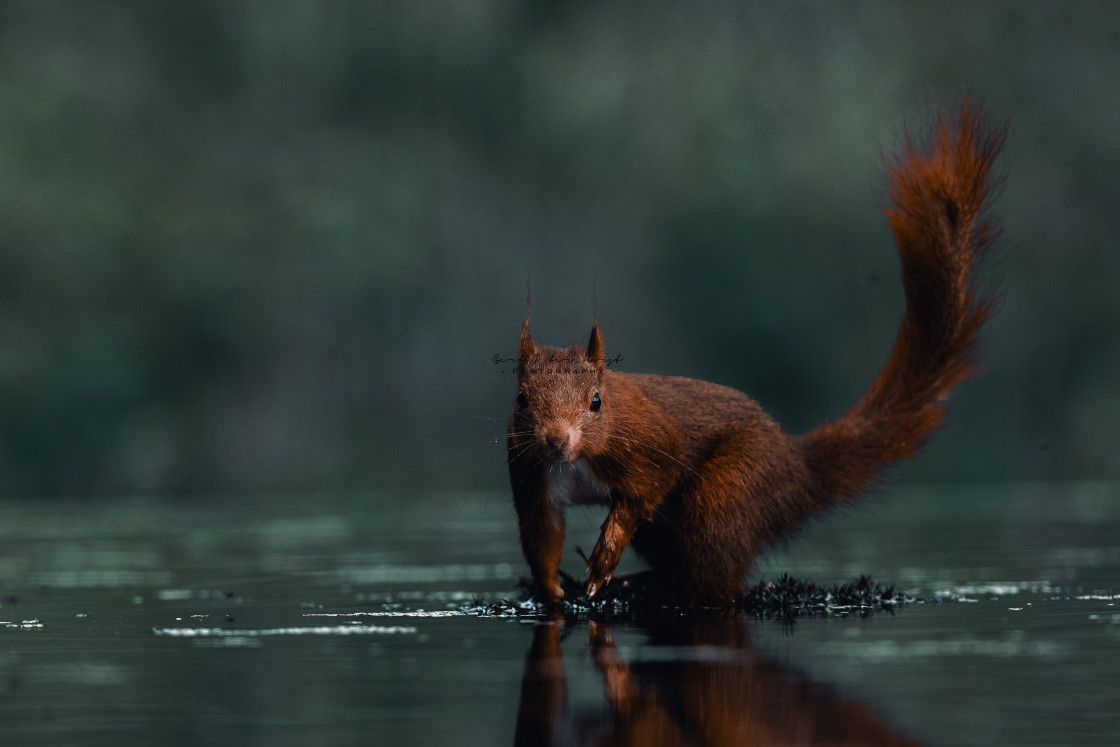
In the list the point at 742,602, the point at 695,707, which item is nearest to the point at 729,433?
the point at 742,602

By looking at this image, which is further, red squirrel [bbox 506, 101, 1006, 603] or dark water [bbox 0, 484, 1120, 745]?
red squirrel [bbox 506, 101, 1006, 603]

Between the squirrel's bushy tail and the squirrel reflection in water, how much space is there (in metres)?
3.44

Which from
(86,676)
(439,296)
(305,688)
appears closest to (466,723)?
(305,688)

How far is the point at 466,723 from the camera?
439 cm

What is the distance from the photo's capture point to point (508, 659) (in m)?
5.86

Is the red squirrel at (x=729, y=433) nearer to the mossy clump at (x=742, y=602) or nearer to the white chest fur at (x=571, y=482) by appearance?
the white chest fur at (x=571, y=482)

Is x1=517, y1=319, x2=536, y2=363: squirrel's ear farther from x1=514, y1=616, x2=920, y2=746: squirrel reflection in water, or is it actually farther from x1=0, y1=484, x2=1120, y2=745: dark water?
x1=514, y1=616, x2=920, y2=746: squirrel reflection in water

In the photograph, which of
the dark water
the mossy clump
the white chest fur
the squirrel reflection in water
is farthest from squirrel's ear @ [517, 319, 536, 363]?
the squirrel reflection in water

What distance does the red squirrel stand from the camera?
312 inches

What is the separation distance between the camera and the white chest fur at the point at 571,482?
26.5ft

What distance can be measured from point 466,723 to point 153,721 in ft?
3.20

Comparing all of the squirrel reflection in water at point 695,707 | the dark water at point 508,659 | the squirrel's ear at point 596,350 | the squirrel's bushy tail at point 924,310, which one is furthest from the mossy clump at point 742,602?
the squirrel reflection in water at point 695,707

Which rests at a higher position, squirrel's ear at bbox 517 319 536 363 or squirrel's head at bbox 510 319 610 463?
squirrel's ear at bbox 517 319 536 363

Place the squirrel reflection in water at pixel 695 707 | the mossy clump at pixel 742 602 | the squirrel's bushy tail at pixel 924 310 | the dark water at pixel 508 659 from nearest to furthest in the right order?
the squirrel reflection in water at pixel 695 707
the dark water at pixel 508 659
the mossy clump at pixel 742 602
the squirrel's bushy tail at pixel 924 310
